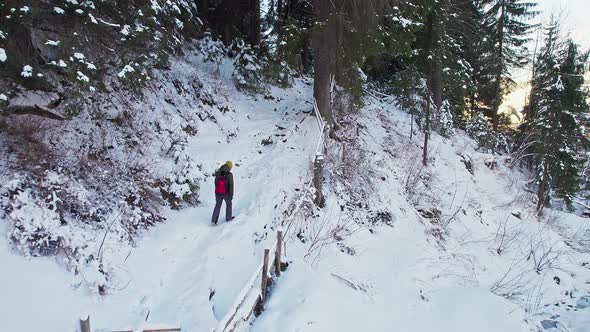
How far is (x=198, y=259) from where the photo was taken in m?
6.43

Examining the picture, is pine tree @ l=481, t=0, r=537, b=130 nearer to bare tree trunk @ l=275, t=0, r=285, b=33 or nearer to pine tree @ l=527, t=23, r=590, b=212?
pine tree @ l=527, t=23, r=590, b=212

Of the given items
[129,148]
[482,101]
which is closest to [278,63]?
[129,148]

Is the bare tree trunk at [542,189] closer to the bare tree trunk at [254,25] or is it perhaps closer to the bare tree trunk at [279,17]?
the bare tree trunk at [279,17]

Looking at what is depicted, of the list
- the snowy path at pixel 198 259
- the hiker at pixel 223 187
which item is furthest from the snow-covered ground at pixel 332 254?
the hiker at pixel 223 187

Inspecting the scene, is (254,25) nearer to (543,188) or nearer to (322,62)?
(322,62)

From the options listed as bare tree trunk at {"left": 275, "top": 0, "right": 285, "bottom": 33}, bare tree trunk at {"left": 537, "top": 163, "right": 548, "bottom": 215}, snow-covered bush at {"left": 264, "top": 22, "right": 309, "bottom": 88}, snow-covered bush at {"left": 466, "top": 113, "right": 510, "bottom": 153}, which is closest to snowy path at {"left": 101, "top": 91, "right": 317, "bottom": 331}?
snow-covered bush at {"left": 264, "top": 22, "right": 309, "bottom": 88}

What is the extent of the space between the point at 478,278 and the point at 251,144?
740 cm

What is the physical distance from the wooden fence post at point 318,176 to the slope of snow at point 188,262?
23.5 inches

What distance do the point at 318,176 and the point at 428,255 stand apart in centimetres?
350

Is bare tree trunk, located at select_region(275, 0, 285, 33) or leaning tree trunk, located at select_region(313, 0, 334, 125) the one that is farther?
bare tree trunk, located at select_region(275, 0, 285, 33)

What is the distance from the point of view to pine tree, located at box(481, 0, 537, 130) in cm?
2297

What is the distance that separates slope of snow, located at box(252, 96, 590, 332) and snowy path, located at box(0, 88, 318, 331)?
2.78 ft

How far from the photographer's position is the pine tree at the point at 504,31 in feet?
75.4

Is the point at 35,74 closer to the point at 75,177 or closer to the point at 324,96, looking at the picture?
the point at 75,177
